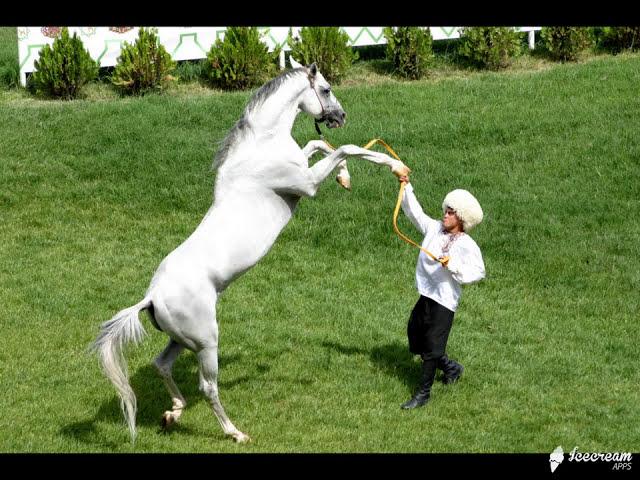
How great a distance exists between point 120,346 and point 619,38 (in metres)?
11.4

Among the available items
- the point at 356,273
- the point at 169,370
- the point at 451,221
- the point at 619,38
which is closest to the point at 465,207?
the point at 451,221

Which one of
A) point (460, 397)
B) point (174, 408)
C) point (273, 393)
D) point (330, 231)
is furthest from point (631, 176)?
point (174, 408)

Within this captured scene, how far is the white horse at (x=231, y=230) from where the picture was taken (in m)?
6.88

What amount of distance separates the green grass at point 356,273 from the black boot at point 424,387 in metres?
0.11

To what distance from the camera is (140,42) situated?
1422 cm

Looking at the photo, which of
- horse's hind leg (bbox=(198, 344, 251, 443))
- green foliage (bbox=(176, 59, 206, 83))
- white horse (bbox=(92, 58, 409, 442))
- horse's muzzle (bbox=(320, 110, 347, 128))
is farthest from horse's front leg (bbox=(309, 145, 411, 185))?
green foliage (bbox=(176, 59, 206, 83))

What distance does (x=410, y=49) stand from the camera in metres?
14.8

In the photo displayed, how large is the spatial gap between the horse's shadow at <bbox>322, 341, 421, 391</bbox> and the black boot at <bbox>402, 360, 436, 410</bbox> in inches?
11.9

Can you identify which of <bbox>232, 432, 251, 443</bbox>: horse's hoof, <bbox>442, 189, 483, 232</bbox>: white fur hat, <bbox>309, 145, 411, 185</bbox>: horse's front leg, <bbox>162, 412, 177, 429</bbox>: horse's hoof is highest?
<bbox>309, 145, 411, 185</bbox>: horse's front leg

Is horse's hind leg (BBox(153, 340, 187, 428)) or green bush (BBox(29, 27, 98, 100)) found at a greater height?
green bush (BBox(29, 27, 98, 100))

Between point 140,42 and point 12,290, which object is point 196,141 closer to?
point 140,42

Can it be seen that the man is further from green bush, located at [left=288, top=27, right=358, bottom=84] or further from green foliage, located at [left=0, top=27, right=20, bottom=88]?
green foliage, located at [left=0, top=27, right=20, bottom=88]

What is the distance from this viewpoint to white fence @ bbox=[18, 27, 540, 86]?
1440 cm
